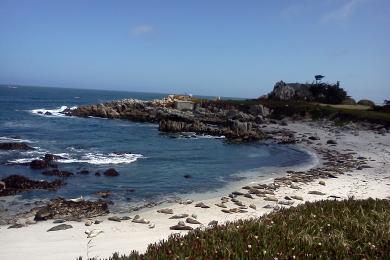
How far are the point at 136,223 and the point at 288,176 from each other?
13.4m

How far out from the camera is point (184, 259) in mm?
6664

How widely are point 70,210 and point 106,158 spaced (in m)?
15.2

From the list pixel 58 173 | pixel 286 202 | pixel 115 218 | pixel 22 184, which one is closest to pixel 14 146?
pixel 58 173

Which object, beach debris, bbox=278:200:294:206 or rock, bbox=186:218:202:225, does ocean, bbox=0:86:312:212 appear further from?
beach debris, bbox=278:200:294:206

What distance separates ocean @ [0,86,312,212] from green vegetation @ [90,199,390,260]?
10.8 metres

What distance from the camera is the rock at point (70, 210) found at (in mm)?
16312

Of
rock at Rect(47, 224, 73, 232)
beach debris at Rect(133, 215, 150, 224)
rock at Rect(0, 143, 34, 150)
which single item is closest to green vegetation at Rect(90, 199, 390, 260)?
beach debris at Rect(133, 215, 150, 224)

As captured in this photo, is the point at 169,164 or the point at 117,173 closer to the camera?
the point at 117,173

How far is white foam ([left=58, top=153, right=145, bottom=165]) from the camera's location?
30.3 m

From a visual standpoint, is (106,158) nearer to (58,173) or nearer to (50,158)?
(50,158)

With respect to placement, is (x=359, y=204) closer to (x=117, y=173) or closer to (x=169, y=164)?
(x=117, y=173)

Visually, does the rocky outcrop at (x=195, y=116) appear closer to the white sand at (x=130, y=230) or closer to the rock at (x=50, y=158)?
the rock at (x=50, y=158)

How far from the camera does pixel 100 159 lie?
31562mm

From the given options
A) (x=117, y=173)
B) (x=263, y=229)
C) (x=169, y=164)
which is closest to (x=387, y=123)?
(x=169, y=164)
